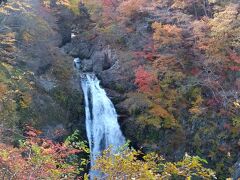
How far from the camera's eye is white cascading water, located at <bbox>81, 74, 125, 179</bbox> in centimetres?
1644

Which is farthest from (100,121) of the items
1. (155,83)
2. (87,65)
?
(87,65)

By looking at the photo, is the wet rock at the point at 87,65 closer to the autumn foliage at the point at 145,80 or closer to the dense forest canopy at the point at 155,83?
the dense forest canopy at the point at 155,83

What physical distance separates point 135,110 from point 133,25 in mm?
5694

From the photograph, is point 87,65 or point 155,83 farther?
point 87,65

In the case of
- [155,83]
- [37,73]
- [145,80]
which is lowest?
[155,83]

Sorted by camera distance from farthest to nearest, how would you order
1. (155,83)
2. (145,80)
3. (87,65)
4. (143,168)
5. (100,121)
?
(87,65)
(100,121)
(155,83)
(145,80)
(143,168)

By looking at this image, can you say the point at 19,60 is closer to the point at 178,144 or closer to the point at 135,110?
the point at 135,110

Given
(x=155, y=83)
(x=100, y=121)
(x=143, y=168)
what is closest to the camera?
(x=143, y=168)

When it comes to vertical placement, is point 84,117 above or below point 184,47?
below

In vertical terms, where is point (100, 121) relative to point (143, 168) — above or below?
below

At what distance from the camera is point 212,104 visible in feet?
52.9

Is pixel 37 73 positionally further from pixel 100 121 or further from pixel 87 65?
pixel 87 65

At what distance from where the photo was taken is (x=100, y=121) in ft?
55.4

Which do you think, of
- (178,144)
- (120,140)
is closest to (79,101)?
(120,140)
